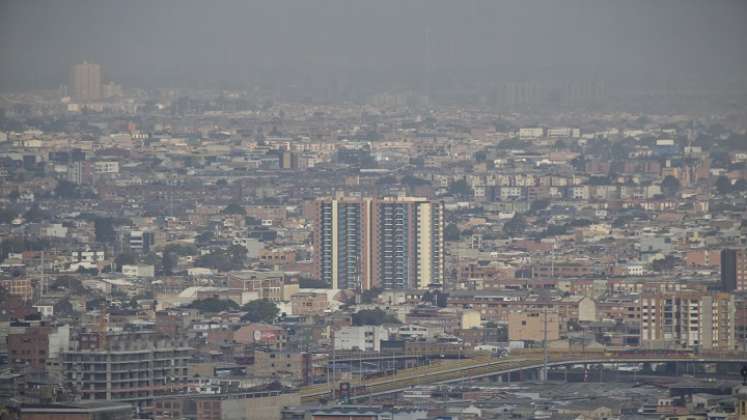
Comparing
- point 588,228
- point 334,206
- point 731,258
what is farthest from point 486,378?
point 588,228

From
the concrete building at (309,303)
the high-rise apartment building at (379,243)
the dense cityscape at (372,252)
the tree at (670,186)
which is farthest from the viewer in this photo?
the tree at (670,186)

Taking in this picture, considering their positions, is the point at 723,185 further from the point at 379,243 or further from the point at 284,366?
the point at 284,366

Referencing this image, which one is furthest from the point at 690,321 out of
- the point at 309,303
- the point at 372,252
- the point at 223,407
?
the point at 223,407

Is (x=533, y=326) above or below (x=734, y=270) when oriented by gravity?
below

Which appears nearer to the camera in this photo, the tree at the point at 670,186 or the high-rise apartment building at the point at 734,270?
the high-rise apartment building at the point at 734,270

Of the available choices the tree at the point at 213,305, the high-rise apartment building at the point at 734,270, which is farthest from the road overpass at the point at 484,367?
the high-rise apartment building at the point at 734,270

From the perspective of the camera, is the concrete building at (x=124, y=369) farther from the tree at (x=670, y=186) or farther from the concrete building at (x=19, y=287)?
the tree at (x=670, y=186)

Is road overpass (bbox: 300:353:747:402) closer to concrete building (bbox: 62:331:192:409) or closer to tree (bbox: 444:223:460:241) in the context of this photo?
concrete building (bbox: 62:331:192:409)
